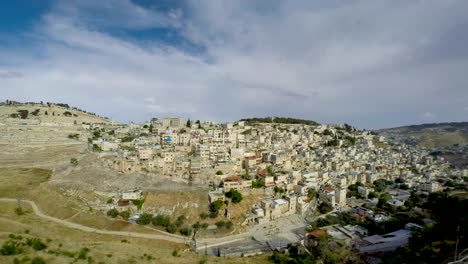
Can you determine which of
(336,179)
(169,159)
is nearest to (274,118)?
(336,179)

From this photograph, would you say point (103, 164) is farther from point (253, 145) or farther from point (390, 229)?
point (390, 229)

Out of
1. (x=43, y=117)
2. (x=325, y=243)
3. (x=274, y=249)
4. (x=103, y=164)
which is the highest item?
(x=43, y=117)

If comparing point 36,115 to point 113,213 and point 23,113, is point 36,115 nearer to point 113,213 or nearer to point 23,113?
point 23,113

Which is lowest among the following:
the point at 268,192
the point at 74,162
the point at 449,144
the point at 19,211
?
the point at 19,211

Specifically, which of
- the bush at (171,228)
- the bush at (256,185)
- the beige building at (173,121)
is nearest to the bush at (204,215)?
the bush at (171,228)

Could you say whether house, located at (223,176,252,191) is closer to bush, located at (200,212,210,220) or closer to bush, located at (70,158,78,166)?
bush, located at (200,212,210,220)

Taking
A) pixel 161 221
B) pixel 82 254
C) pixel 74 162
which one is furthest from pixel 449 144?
pixel 82 254
